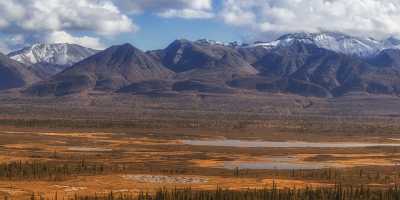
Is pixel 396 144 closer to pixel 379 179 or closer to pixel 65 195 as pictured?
pixel 379 179

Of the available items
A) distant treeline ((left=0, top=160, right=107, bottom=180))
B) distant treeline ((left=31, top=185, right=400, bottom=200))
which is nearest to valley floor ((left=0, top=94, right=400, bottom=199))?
distant treeline ((left=0, top=160, right=107, bottom=180))

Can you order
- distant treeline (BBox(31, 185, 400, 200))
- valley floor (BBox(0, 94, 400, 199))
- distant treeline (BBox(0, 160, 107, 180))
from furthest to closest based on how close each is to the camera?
distant treeline (BBox(0, 160, 107, 180)) < valley floor (BBox(0, 94, 400, 199)) < distant treeline (BBox(31, 185, 400, 200))

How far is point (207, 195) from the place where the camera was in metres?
70.9

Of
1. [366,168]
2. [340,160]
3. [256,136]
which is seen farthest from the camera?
[256,136]

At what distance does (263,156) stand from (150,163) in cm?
2384

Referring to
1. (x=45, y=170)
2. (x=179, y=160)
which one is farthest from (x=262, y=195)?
(x=179, y=160)

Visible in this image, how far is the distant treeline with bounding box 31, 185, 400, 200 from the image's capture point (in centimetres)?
7000

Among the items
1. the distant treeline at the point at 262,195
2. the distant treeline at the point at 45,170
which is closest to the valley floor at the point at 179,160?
the distant treeline at the point at 45,170

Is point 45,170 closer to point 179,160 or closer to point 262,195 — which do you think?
point 179,160

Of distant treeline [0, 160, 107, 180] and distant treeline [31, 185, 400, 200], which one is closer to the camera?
distant treeline [31, 185, 400, 200]

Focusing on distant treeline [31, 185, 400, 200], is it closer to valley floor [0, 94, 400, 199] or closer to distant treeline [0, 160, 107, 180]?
valley floor [0, 94, 400, 199]

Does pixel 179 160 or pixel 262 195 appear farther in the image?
pixel 179 160

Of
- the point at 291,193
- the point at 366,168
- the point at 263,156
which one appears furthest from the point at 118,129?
the point at 291,193

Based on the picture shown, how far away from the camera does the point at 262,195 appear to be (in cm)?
7156
